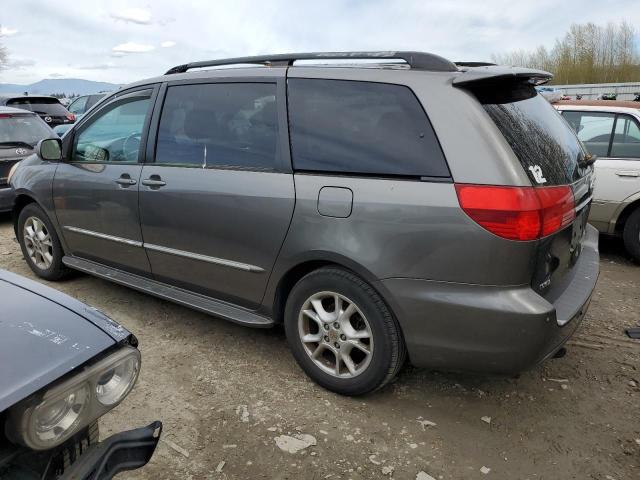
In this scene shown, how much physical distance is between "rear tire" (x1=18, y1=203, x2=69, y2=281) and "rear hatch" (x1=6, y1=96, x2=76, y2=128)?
10.3 metres

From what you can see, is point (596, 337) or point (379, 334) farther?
point (596, 337)

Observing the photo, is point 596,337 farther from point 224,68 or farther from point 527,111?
point 224,68

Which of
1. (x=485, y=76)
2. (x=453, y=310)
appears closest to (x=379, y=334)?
(x=453, y=310)

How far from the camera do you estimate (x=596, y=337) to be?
353 centimetres

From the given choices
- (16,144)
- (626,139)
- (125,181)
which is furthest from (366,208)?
(16,144)

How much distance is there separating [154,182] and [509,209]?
2.25 m

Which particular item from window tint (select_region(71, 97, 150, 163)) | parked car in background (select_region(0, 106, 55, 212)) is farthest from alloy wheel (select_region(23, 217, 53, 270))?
parked car in background (select_region(0, 106, 55, 212))

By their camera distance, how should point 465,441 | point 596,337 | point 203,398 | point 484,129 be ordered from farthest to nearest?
point 596,337 < point 203,398 < point 465,441 < point 484,129

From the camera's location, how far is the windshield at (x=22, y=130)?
703cm

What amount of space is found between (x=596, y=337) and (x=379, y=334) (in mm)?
1880

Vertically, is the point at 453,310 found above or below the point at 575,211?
below

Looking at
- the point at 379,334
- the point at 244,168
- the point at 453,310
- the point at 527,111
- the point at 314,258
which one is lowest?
the point at 379,334

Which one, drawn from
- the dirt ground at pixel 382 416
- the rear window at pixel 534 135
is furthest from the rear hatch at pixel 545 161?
the dirt ground at pixel 382 416

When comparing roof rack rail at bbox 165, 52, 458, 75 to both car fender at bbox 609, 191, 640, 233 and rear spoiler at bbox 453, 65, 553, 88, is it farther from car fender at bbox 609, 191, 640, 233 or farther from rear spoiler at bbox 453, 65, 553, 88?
car fender at bbox 609, 191, 640, 233
